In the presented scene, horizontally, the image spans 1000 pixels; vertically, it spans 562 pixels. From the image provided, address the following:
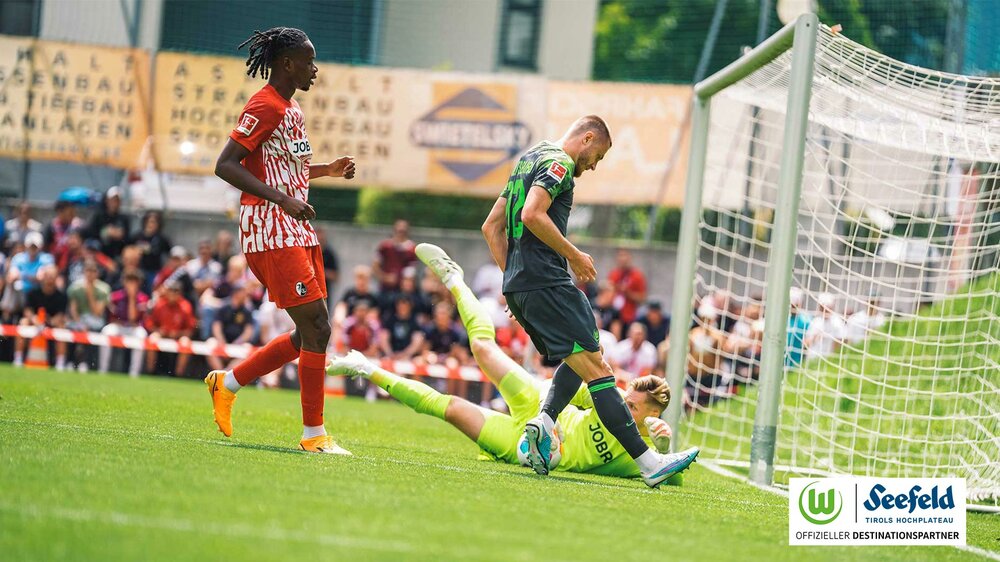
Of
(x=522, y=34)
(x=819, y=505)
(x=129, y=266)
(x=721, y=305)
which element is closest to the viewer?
(x=819, y=505)

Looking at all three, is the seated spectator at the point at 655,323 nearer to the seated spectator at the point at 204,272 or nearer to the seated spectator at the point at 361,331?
the seated spectator at the point at 361,331

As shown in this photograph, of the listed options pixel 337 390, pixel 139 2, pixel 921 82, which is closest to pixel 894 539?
pixel 921 82

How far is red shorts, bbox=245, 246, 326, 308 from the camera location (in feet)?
22.0

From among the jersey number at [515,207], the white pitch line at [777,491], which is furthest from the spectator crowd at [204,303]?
the jersey number at [515,207]

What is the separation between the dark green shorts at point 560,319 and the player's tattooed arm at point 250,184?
4.18 feet

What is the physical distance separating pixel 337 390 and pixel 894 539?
11.6m

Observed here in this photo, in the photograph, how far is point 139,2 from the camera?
727 inches

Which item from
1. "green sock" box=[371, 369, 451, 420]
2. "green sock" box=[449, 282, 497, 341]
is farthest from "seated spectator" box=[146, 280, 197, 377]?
"green sock" box=[371, 369, 451, 420]

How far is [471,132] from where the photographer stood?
17.8 meters

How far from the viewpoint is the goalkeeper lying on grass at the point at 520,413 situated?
739cm

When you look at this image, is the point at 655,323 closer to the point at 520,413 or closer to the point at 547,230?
the point at 520,413

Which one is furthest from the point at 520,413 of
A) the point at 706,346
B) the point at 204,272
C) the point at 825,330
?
the point at 204,272

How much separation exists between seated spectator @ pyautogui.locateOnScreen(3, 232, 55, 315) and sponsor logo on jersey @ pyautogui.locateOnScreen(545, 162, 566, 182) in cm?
1198

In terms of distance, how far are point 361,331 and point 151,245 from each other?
3.35 meters
